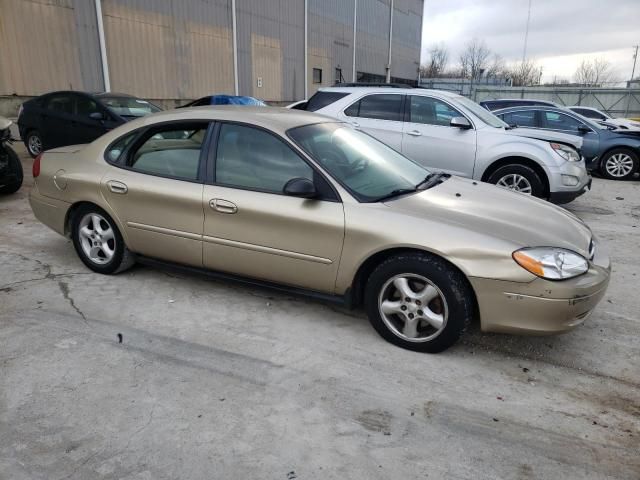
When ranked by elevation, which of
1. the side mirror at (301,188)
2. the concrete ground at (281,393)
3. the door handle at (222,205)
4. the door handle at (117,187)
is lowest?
the concrete ground at (281,393)

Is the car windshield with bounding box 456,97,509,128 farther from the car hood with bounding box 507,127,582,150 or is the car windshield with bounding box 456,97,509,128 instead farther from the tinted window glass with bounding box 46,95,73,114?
the tinted window glass with bounding box 46,95,73,114

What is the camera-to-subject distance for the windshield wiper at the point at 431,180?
3830 millimetres

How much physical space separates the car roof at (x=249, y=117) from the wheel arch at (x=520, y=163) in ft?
12.0

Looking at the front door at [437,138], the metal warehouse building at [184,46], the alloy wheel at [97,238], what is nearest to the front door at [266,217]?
the alloy wheel at [97,238]

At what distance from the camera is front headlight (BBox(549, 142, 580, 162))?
697 centimetres

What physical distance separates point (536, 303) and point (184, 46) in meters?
18.8

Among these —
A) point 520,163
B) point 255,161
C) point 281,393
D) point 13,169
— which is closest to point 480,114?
point 520,163

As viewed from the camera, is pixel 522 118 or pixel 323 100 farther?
pixel 522 118

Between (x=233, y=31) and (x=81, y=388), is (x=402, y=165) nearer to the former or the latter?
(x=81, y=388)

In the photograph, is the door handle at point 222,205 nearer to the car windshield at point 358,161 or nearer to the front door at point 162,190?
the front door at point 162,190

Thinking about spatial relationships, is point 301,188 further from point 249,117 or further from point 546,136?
point 546,136

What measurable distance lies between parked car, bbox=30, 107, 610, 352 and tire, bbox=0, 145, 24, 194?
309 centimetres

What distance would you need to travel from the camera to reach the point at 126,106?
10.3m

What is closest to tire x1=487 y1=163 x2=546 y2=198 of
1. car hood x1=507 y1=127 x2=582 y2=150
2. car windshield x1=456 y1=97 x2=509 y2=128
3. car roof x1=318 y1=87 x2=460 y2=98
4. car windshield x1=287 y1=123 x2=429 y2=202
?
car hood x1=507 y1=127 x2=582 y2=150
